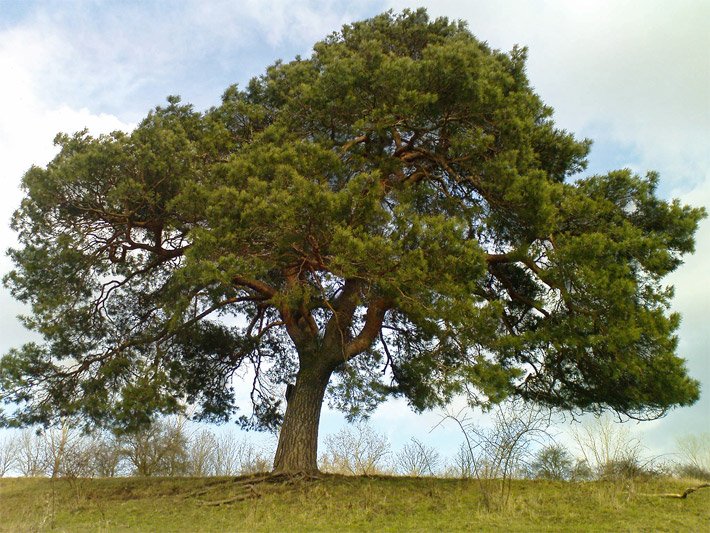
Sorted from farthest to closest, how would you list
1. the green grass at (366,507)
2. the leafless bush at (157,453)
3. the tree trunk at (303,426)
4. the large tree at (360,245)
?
the leafless bush at (157,453) < the tree trunk at (303,426) < the large tree at (360,245) < the green grass at (366,507)

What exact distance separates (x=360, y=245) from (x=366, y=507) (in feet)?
11.4

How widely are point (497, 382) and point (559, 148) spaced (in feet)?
15.0

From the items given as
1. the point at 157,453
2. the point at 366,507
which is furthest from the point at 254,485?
the point at 157,453

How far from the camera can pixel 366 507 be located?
8133 mm

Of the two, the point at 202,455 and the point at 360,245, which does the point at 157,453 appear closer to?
the point at 202,455

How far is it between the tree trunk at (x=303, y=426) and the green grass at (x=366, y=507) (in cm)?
42

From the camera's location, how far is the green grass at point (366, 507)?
23.4 ft

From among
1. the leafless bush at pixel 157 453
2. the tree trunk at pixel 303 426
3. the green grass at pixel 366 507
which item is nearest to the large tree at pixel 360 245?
the tree trunk at pixel 303 426

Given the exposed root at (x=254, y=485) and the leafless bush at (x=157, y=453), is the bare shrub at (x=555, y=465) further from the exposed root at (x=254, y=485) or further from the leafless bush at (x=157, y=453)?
the leafless bush at (x=157, y=453)

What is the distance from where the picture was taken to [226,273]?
812 cm

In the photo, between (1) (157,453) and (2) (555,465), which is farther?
(1) (157,453)

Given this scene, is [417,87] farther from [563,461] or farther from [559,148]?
[563,461]

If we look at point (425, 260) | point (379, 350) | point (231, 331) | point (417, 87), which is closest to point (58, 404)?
point (231, 331)

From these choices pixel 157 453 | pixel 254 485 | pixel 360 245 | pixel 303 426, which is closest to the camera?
pixel 360 245
